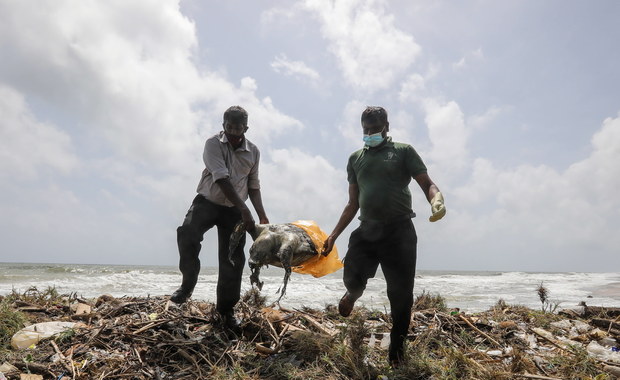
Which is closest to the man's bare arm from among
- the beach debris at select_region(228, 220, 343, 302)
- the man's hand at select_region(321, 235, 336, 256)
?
the beach debris at select_region(228, 220, 343, 302)

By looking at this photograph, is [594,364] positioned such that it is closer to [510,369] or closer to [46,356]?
[510,369]

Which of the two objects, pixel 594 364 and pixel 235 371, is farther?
pixel 594 364

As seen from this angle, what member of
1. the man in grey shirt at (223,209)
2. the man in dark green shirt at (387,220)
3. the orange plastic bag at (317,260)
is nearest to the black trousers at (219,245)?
the man in grey shirt at (223,209)

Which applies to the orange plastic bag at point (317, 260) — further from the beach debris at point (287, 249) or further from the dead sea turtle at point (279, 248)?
the dead sea turtle at point (279, 248)

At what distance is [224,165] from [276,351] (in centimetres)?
179

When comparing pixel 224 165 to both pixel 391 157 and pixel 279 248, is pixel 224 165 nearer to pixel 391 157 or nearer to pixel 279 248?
pixel 279 248

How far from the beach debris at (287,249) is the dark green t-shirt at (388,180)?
22.6 inches

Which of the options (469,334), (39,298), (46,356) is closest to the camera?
(46,356)

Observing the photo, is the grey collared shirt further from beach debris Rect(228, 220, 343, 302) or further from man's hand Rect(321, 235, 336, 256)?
man's hand Rect(321, 235, 336, 256)

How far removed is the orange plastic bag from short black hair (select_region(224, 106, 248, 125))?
3.73ft

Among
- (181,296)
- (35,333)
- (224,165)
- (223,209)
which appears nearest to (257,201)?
(223,209)

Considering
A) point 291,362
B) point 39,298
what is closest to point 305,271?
point 291,362

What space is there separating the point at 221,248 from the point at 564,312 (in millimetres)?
5721

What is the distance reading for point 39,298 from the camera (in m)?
5.64
